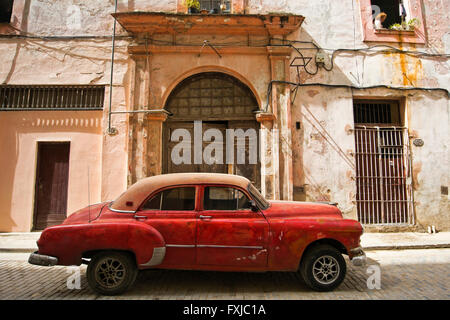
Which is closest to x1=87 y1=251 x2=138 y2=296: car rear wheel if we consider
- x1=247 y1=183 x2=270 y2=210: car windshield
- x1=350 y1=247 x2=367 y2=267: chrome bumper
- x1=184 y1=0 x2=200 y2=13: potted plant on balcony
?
x1=247 y1=183 x2=270 y2=210: car windshield

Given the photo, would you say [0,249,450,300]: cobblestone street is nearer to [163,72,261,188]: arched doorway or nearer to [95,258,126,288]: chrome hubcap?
[95,258,126,288]: chrome hubcap

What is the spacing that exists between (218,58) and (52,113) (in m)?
4.85

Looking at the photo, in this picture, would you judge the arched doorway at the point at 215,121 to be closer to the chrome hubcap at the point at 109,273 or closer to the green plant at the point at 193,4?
the green plant at the point at 193,4

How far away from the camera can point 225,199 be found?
3.88 m

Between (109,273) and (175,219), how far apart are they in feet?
3.53

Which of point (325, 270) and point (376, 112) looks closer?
point (325, 270)

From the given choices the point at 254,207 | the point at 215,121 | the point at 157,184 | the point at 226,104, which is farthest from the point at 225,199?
the point at 226,104

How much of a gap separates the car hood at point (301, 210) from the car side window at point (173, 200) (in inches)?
42.1

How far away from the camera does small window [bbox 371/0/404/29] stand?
8.52 m

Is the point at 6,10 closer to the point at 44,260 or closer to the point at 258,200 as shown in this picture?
the point at 44,260

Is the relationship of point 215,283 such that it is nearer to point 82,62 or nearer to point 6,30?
point 82,62

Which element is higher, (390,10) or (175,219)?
(390,10)

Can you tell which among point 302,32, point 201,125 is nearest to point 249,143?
point 201,125

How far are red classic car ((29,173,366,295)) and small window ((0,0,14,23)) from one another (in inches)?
314
